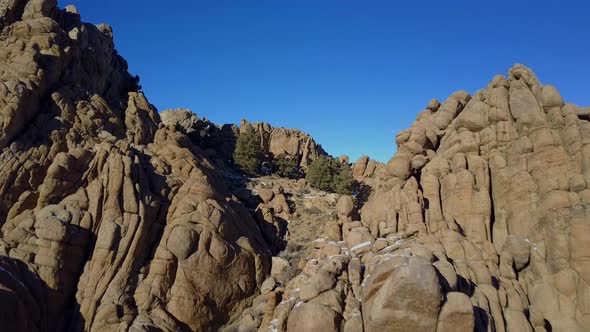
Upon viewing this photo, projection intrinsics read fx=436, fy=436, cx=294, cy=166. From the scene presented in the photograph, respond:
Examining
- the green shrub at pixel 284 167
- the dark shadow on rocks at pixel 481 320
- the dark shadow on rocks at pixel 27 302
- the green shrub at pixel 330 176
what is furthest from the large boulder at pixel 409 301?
the green shrub at pixel 284 167

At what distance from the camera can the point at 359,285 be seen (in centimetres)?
3341

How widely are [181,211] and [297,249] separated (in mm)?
12677

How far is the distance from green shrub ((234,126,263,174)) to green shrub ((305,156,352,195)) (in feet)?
29.0

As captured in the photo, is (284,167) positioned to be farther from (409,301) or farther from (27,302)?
(27,302)

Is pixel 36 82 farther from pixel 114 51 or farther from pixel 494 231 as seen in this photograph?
pixel 494 231

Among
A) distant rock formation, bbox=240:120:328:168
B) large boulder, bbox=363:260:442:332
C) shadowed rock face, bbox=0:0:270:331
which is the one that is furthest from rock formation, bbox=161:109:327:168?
large boulder, bbox=363:260:442:332

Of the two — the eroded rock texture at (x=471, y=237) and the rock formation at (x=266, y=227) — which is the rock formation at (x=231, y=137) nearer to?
the rock formation at (x=266, y=227)

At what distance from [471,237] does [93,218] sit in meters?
31.2

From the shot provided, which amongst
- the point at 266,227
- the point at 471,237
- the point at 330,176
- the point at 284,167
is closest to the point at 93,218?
the point at 266,227

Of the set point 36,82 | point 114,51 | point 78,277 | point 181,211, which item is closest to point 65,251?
point 78,277

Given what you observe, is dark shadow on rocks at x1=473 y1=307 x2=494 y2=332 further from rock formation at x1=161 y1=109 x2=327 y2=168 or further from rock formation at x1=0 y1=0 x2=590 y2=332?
rock formation at x1=161 y1=109 x2=327 y2=168

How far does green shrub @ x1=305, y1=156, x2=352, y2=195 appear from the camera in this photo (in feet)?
184

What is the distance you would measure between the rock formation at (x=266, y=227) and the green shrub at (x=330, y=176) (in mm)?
11681

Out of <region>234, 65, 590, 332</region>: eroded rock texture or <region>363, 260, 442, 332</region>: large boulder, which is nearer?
<region>363, 260, 442, 332</region>: large boulder
